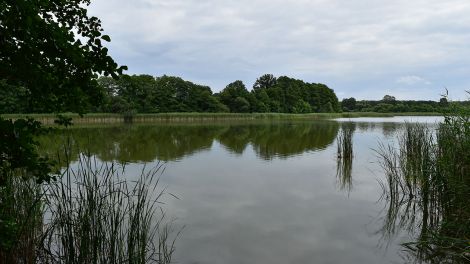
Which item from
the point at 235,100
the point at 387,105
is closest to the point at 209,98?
the point at 235,100

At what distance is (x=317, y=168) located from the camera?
10922mm

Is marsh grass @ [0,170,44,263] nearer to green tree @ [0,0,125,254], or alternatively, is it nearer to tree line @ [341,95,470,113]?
green tree @ [0,0,125,254]

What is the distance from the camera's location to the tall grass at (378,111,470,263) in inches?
166

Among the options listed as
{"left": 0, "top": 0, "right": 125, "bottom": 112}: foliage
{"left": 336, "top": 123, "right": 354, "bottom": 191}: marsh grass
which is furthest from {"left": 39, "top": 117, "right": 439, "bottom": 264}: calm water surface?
{"left": 0, "top": 0, "right": 125, "bottom": 112}: foliage

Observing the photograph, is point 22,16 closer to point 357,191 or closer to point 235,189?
point 235,189

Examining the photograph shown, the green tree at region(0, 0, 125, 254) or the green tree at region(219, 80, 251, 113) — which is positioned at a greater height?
the green tree at region(219, 80, 251, 113)

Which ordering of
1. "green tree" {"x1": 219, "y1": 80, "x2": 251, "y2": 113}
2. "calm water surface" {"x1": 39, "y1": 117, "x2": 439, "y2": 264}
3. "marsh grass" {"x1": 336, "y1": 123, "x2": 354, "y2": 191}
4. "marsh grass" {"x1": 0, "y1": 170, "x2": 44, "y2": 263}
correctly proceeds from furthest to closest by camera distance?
"green tree" {"x1": 219, "y1": 80, "x2": 251, "y2": 113}, "marsh grass" {"x1": 336, "y1": 123, "x2": 354, "y2": 191}, "calm water surface" {"x1": 39, "y1": 117, "x2": 439, "y2": 264}, "marsh grass" {"x1": 0, "y1": 170, "x2": 44, "y2": 263}

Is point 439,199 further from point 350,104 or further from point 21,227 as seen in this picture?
point 350,104

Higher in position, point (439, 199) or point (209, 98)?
point (209, 98)

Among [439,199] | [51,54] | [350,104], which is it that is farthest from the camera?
[350,104]

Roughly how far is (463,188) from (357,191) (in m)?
3.53

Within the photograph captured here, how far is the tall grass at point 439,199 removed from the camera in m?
4.22

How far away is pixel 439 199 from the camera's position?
211 inches

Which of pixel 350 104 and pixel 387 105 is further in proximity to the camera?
pixel 350 104
